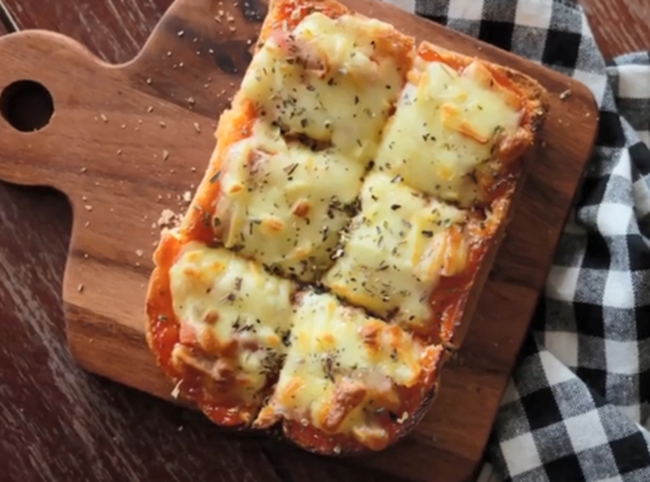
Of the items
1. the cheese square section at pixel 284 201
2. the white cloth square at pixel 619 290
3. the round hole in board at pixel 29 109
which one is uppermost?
the cheese square section at pixel 284 201

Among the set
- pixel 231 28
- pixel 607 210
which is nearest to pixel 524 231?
pixel 607 210

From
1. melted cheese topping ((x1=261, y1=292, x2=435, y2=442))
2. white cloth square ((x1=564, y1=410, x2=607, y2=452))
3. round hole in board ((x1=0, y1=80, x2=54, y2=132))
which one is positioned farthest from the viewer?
round hole in board ((x1=0, y1=80, x2=54, y2=132))

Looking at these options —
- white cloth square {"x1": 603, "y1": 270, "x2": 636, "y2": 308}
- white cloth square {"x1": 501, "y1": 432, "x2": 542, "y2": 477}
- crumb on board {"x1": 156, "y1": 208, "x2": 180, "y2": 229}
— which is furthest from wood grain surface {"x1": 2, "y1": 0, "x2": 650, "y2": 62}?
white cloth square {"x1": 501, "y1": 432, "x2": 542, "y2": 477}

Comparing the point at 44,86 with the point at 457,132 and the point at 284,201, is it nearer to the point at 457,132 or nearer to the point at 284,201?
the point at 284,201

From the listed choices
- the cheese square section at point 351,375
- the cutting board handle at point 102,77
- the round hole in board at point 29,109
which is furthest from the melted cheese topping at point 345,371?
the round hole in board at point 29,109

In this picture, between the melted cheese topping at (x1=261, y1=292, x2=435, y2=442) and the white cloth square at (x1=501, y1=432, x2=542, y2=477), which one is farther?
the white cloth square at (x1=501, y1=432, x2=542, y2=477)

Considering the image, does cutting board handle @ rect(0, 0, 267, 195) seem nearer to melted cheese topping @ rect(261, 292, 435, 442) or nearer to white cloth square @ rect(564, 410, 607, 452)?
melted cheese topping @ rect(261, 292, 435, 442)

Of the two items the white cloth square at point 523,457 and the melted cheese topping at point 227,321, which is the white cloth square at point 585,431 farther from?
the melted cheese topping at point 227,321
